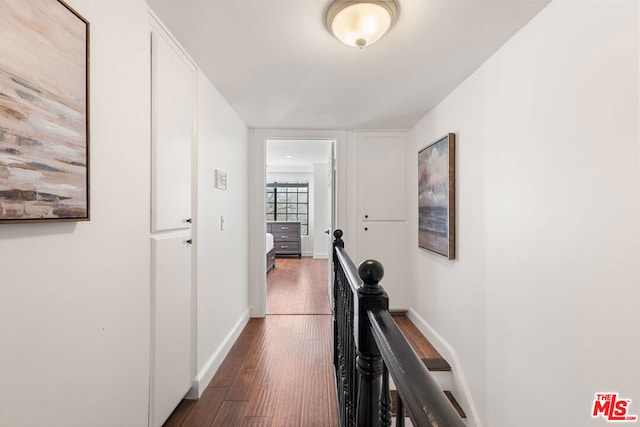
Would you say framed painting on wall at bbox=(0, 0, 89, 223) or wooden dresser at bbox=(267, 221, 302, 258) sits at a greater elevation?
framed painting on wall at bbox=(0, 0, 89, 223)

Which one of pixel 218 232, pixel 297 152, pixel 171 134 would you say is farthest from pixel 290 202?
pixel 171 134

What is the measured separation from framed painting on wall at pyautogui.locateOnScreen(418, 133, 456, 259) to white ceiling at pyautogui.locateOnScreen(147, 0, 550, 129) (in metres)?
0.48

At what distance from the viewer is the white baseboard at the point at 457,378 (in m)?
2.03

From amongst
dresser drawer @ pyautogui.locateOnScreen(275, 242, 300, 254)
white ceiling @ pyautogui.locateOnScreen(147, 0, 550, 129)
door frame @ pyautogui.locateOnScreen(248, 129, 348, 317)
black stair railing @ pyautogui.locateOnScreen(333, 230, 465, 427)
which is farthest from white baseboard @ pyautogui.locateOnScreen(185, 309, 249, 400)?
dresser drawer @ pyautogui.locateOnScreen(275, 242, 300, 254)

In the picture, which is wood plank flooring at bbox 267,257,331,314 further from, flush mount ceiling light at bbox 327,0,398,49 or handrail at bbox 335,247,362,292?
flush mount ceiling light at bbox 327,0,398,49

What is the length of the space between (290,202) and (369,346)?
7.13 metres

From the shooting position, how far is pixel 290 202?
7930 mm

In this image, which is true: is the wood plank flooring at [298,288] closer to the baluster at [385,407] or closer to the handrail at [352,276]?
the handrail at [352,276]

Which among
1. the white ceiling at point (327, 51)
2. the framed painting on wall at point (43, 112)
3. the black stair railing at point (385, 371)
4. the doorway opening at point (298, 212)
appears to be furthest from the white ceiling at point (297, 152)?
the black stair railing at point (385, 371)

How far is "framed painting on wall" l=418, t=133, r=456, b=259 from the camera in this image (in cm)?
236

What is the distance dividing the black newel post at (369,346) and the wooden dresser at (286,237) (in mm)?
6585

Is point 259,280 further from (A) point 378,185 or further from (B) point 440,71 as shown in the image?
(B) point 440,71

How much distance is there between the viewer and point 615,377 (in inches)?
42.2

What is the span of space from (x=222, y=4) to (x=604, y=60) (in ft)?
5.23
